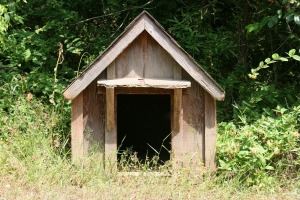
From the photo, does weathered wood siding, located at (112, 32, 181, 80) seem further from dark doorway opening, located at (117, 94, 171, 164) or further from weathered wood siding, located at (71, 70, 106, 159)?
dark doorway opening, located at (117, 94, 171, 164)

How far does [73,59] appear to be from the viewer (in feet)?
27.6

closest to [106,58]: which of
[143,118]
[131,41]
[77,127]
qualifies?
[131,41]

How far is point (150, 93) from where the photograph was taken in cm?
580

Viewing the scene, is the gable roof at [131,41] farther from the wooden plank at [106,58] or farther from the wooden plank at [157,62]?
the wooden plank at [157,62]

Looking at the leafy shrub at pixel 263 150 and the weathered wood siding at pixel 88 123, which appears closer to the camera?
the leafy shrub at pixel 263 150

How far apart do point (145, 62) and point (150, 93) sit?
1.20 feet

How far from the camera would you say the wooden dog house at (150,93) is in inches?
219

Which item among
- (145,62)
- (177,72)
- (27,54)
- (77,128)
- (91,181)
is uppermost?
(27,54)

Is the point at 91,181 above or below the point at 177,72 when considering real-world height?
below

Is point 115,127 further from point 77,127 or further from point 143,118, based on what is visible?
point 143,118

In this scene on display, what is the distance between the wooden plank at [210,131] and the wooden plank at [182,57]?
0.17 metres

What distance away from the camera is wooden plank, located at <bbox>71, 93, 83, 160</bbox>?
579 cm

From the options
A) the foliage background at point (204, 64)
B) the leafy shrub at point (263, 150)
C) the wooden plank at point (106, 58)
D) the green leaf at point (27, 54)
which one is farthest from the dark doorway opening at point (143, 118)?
the wooden plank at point (106, 58)

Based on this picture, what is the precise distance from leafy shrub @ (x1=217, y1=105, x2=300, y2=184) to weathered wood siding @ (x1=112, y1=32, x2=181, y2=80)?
1.01 m
